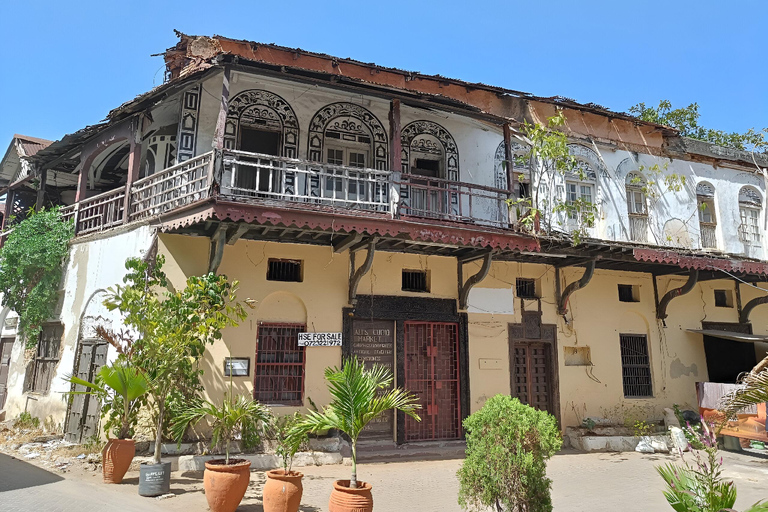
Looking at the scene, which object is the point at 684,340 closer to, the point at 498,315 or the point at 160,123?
the point at 498,315

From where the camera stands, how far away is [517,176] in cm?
1338

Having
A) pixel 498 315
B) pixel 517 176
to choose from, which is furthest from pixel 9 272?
pixel 517 176

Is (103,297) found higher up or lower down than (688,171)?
lower down

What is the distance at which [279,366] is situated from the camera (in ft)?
32.8

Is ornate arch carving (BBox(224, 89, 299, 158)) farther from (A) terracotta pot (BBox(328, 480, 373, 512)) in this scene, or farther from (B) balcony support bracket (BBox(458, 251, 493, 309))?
(A) terracotta pot (BBox(328, 480, 373, 512))

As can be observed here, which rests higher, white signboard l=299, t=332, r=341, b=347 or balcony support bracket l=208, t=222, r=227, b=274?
balcony support bracket l=208, t=222, r=227, b=274

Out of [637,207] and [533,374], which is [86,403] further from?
[637,207]

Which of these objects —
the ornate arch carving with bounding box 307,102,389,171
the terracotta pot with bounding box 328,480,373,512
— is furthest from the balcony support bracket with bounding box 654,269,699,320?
the terracotta pot with bounding box 328,480,373,512

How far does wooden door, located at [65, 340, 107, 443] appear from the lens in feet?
31.6

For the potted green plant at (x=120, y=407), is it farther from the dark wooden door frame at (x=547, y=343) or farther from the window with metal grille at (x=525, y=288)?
the window with metal grille at (x=525, y=288)

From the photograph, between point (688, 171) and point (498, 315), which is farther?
point (688, 171)

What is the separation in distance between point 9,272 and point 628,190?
50.3 ft

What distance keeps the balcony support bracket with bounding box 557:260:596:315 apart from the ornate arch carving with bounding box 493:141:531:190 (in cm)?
271

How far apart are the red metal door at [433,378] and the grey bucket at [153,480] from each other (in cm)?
496
